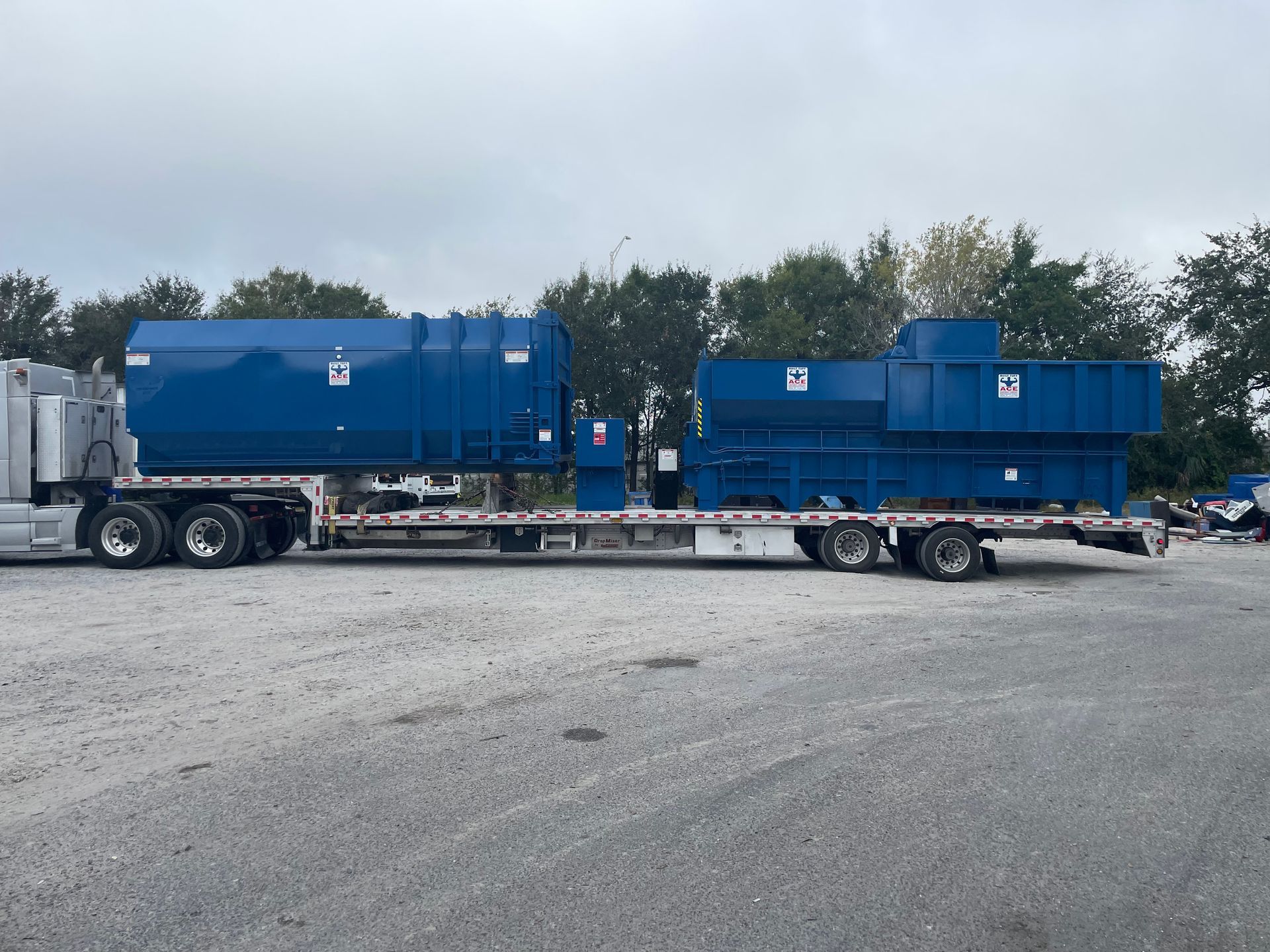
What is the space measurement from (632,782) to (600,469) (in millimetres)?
10147

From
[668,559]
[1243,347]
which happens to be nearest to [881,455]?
[668,559]

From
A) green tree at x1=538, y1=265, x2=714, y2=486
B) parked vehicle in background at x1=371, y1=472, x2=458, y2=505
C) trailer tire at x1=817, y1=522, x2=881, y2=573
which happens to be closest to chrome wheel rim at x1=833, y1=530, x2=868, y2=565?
trailer tire at x1=817, y1=522, x2=881, y2=573

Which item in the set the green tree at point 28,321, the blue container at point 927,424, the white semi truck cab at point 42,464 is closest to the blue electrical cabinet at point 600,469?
the blue container at point 927,424

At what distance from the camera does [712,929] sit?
3.54 meters

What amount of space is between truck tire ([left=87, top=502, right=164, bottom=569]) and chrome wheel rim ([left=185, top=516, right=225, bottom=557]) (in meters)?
0.46

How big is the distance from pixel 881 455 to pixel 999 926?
460 inches

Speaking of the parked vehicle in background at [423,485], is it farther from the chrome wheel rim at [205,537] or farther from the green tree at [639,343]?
the green tree at [639,343]

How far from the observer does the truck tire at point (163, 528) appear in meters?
14.6

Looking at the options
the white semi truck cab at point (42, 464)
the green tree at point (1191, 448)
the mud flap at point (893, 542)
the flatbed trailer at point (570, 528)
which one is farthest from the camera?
the green tree at point (1191, 448)

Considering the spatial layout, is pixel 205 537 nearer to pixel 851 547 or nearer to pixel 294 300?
pixel 851 547

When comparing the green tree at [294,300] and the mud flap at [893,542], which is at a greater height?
the green tree at [294,300]

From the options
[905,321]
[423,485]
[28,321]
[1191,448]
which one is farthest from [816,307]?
[28,321]

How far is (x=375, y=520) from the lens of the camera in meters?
14.8

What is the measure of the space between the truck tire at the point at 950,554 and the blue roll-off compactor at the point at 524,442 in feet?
1.05
